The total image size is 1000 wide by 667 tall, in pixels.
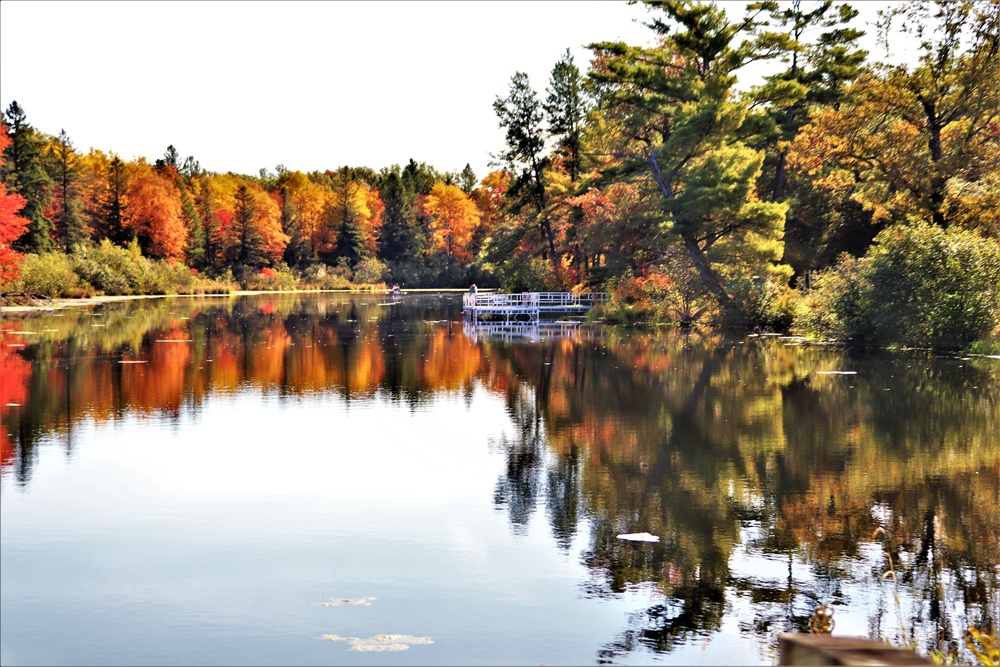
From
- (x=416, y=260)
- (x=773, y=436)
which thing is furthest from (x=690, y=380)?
(x=416, y=260)

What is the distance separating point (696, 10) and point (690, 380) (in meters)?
30.3

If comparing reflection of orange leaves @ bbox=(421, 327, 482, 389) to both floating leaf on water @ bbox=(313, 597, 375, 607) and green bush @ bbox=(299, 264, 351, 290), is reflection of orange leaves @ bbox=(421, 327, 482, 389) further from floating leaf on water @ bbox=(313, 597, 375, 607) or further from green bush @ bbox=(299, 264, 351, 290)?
green bush @ bbox=(299, 264, 351, 290)

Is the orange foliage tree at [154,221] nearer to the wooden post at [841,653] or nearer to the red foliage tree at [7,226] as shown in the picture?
the red foliage tree at [7,226]

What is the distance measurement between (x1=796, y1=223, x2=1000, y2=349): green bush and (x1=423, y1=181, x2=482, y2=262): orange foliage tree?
366 ft

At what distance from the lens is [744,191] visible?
4878 cm

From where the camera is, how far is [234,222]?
409ft

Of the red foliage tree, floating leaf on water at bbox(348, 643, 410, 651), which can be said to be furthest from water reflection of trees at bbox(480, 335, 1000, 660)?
the red foliage tree

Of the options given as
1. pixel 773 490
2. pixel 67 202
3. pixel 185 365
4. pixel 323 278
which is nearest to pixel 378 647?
pixel 773 490

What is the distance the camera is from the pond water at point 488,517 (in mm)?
8812

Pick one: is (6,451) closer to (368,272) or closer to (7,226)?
(7,226)

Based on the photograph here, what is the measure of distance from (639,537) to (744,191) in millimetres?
39387

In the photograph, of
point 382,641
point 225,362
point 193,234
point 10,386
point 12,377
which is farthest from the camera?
point 193,234

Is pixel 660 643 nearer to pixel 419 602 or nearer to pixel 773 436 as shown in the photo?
pixel 419 602

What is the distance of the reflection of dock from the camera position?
48097mm
